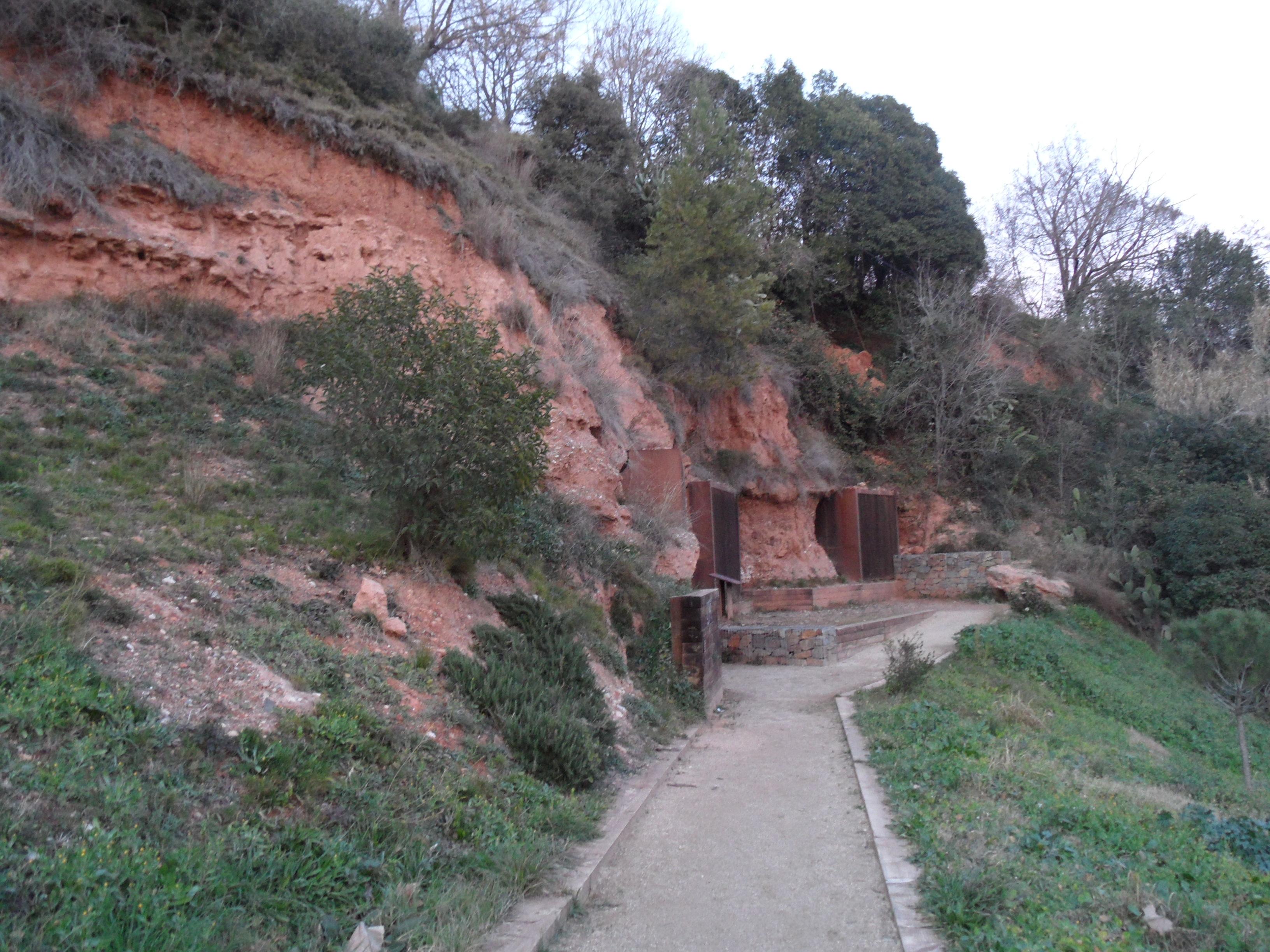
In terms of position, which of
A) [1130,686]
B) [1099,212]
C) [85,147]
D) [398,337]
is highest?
[1099,212]

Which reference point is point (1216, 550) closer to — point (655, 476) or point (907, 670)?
point (655, 476)

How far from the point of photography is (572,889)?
5.39m

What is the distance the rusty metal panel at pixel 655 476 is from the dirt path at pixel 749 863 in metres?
6.24

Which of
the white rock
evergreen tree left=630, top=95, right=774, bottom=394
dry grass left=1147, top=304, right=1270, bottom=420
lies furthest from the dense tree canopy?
the white rock

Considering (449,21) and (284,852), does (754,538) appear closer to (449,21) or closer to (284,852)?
(449,21)

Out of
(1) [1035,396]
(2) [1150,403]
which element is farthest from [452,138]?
(2) [1150,403]

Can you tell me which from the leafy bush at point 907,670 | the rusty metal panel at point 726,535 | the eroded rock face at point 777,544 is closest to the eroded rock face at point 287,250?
the rusty metal panel at point 726,535

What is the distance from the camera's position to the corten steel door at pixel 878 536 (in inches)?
969

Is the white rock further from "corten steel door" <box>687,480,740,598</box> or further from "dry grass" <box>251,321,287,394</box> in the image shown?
"corten steel door" <box>687,480,740,598</box>

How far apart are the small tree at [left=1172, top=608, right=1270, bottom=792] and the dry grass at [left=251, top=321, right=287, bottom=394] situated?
13712 millimetres

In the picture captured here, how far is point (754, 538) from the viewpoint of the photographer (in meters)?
23.2

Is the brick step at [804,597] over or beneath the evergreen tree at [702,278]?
beneath

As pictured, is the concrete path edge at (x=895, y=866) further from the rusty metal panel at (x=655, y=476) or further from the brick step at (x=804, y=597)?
the brick step at (x=804, y=597)

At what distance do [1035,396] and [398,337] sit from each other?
27167 mm
